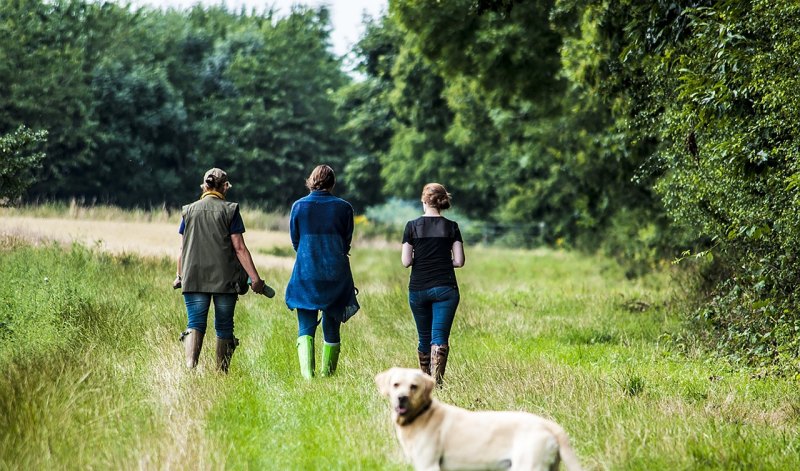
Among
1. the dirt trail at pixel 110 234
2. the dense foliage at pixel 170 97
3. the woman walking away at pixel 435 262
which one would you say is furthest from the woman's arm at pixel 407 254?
the dense foliage at pixel 170 97

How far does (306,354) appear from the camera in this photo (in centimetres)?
844

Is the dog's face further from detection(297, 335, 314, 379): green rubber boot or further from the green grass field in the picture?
detection(297, 335, 314, 379): green rubber boot

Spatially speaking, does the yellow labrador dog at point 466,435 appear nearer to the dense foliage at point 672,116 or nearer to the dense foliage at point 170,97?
the dense foliage at point 672,116

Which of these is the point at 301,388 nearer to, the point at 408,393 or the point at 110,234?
the point at 408,393

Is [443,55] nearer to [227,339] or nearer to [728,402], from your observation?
[227,339]

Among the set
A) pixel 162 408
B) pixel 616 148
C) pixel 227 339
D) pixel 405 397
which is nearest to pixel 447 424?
pixel 405 397

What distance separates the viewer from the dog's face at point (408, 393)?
4.60m

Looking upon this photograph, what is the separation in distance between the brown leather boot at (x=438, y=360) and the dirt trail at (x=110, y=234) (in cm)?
815

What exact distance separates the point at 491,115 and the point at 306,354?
21.3 m

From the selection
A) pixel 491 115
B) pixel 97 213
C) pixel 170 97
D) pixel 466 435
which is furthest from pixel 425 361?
pixel 170 97

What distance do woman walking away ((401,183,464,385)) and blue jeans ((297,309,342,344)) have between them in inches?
35.6

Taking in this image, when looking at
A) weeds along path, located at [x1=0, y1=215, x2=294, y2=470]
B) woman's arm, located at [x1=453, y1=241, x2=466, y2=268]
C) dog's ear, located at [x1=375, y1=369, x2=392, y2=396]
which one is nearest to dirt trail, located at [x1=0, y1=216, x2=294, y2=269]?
weeds along path, located at [x1=0, y1=215, x2=294, y2=470]

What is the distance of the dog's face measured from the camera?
15.1 feet

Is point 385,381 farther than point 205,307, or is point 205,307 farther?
point 205,307
